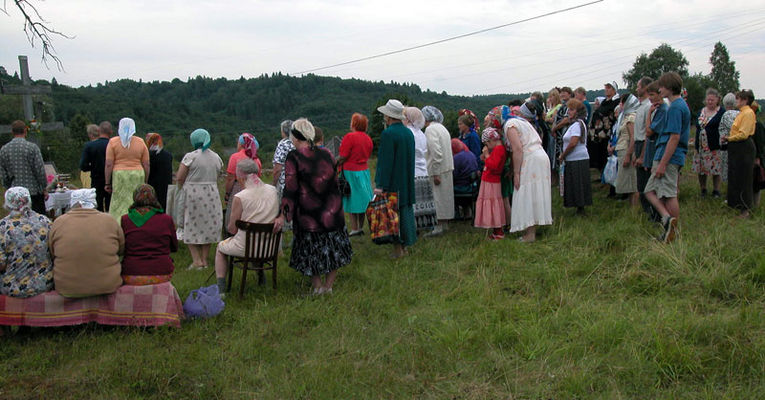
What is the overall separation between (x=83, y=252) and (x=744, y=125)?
7.44m

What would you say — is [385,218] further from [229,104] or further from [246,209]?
[229,104]

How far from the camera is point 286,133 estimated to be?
7.36 meters

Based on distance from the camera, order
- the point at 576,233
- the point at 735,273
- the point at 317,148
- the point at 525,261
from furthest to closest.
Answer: the point at 576,233 < the point at 525,261 < the point at 317,148 < the point at 735,273

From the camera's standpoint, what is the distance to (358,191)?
25.5 ft

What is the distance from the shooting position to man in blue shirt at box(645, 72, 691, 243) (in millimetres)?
5855

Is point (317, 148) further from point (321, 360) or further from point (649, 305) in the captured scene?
point (649, 305)

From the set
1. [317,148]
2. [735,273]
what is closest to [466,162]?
[317,148]

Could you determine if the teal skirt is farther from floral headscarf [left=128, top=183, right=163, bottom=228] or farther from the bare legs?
floral headscarf [left=128, top=183, right=163, bottom=228]

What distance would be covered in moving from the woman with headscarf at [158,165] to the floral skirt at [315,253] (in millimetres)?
3604

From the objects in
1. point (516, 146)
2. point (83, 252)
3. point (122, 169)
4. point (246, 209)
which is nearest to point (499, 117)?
point (516, 146)

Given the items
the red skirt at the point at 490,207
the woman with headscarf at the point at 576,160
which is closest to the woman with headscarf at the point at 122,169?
the red skirt at the point at 490,207

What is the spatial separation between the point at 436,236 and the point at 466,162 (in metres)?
1.20

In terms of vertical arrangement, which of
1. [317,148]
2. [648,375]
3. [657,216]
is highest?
[317,148]

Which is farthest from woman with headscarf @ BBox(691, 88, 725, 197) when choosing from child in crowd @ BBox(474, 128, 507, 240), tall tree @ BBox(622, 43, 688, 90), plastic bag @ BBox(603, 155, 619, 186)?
tall tree @ BBox(622, 43, 688, 90)
